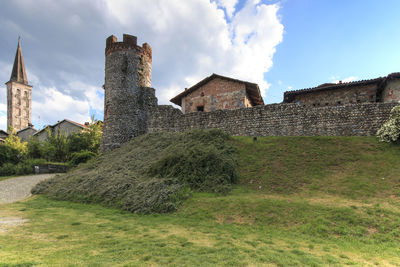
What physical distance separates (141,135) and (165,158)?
314 inches

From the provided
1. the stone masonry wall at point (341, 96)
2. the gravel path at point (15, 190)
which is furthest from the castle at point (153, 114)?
the gravel path at point (15, 190)

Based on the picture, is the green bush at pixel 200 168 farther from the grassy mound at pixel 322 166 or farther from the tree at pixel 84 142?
the tree at pixel 84 142

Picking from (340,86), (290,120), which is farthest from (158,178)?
(340,86)

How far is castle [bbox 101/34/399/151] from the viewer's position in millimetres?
14516

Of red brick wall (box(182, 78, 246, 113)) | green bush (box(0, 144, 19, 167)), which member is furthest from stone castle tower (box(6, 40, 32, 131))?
red brick wall (box(182, 78, 246, 113))

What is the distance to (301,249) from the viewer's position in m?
4.96

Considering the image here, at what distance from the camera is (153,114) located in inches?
770

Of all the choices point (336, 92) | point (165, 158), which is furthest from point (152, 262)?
point (336, 92)

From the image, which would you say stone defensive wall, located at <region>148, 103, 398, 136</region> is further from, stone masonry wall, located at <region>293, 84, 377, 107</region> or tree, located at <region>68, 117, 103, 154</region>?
tree, located at <region>68, 117, 103, 154</region>

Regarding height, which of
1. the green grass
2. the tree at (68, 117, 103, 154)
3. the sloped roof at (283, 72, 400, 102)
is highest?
the sloped roof at (283, 72, 400, 102)

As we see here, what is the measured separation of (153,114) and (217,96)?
778 cm

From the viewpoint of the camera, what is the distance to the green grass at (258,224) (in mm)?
4352

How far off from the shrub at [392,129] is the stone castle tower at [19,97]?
87.7 m

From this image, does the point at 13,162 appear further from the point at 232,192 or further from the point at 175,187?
the point at 232,192
